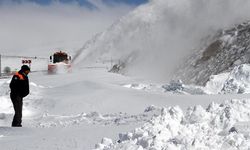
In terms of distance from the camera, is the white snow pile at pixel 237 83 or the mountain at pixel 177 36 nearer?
the white snow pile at pixel 237 83

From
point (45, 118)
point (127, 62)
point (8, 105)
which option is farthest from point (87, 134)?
point (127, 62)

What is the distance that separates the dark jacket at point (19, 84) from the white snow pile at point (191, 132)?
4.38 metres

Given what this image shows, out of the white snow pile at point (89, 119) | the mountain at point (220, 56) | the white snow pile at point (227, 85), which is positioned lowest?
the white snow pile at point (89, 119)

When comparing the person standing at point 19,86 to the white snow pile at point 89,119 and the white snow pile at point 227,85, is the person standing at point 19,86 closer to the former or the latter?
the white snow pile at point 89,119

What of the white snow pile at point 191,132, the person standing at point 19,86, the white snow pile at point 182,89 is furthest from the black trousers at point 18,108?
the white snow pile at point 182,89

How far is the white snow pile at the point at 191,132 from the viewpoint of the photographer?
4.64 metres

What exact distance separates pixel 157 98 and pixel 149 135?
656 cm

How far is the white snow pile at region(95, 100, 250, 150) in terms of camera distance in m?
4.64

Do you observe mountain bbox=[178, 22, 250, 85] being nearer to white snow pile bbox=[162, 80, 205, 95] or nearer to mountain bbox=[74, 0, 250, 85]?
mountain bbox=[74, 0, 250, 85]

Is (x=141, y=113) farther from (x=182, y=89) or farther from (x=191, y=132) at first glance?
(x=182, y=89)

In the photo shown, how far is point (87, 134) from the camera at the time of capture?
6.42m

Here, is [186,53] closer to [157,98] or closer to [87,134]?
[157,98]

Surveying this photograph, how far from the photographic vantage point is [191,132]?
199 inches

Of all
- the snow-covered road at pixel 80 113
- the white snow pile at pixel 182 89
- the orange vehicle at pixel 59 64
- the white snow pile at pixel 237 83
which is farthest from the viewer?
the orange vehicle at pixel 59 64
